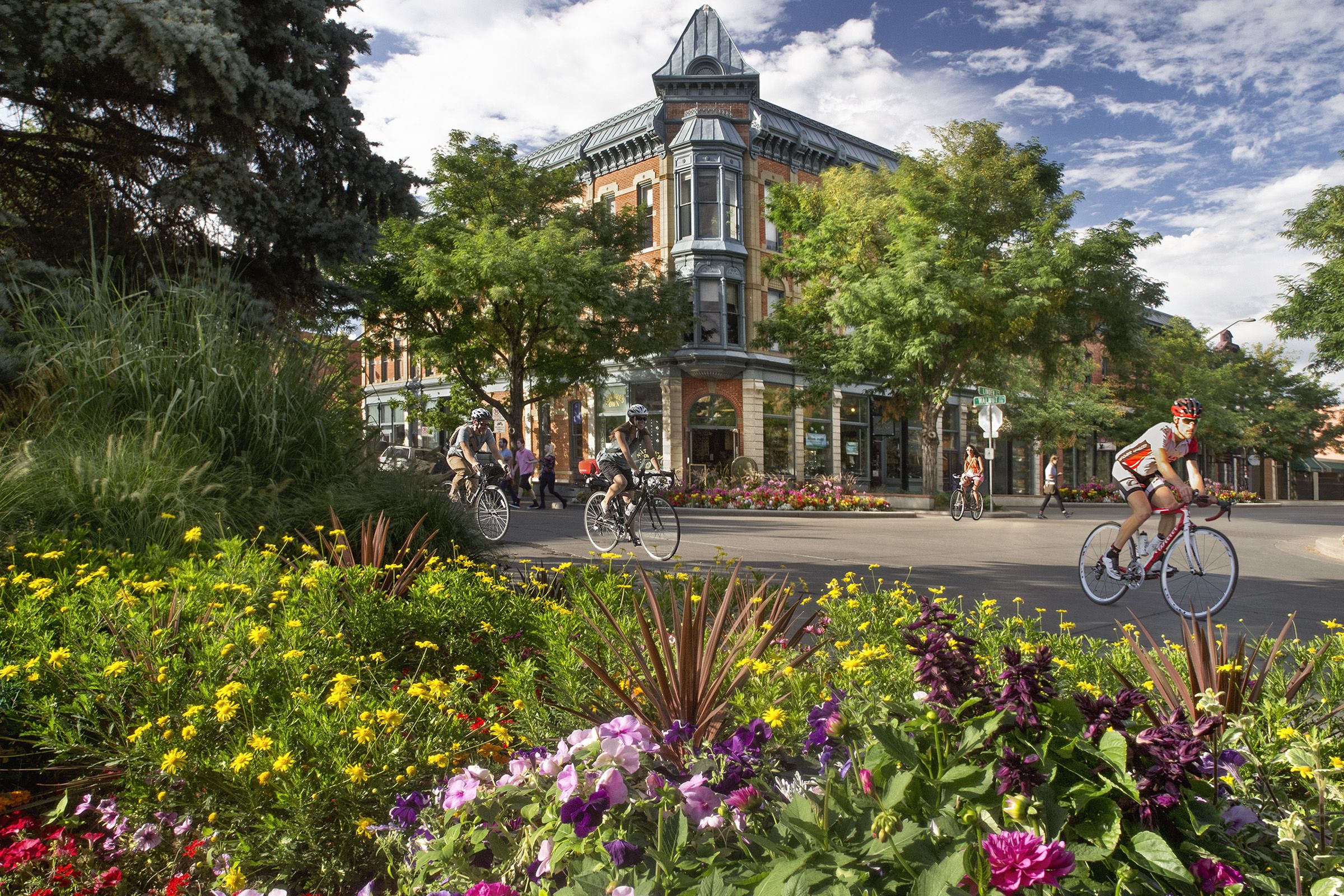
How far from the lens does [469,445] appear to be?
43.2ft

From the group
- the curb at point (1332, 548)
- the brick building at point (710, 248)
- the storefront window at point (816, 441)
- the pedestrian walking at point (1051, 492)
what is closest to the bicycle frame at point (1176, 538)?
the curb at point (1332, 548)

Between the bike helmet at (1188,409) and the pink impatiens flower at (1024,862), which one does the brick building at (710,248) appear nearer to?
the bike helmet at (1188,409)

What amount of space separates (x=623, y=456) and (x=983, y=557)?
489cm

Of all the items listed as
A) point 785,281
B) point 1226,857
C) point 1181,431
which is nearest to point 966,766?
point 1226,857

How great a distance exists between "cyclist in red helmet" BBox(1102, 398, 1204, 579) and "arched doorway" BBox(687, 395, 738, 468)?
2632 centimetres

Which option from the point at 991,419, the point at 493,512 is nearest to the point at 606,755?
the point at 493,512

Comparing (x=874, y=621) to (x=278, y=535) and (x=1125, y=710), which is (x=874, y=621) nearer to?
(x=1125, y=710)

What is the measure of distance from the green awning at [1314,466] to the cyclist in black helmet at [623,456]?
51813mm

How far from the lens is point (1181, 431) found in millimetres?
7684

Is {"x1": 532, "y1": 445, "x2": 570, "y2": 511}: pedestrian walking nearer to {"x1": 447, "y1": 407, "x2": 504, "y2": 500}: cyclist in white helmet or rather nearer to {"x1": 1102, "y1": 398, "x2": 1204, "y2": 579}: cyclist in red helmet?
{"x1": 447, "y1": 407, "x2": 504, "y2": 500}: cyclist in white helmet

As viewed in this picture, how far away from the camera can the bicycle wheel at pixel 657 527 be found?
10.8 metres

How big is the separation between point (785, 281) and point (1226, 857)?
3487 cm

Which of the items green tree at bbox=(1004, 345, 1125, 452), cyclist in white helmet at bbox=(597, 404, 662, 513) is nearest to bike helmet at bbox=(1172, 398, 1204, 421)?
cyclist in white helmet at bbox=(597, 404, 662, 513)

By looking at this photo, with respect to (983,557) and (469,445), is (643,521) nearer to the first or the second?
(469,445)
